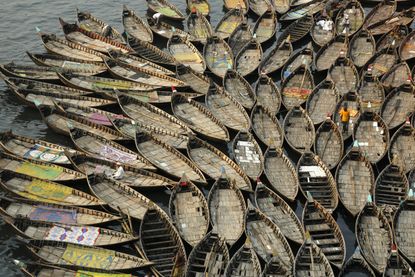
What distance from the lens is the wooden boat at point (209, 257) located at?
3111 centimetres

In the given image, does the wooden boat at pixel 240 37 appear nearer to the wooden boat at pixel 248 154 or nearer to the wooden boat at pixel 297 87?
the wooden boat at pixel 297 87

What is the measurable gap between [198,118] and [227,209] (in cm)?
1099

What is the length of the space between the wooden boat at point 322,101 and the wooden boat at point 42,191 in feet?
62.1

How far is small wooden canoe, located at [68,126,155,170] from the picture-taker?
40281 millimetres

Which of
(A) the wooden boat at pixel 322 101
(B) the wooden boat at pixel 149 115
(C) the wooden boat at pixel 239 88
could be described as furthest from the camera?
(C) the wooden boat at pixel 239 88

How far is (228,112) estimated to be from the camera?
45.2 metres

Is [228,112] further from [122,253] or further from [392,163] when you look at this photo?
[122,253]

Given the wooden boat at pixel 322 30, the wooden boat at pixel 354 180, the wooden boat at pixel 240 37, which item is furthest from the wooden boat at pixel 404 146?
the wooden boat at pixel 240 37

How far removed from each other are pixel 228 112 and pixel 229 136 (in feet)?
10.5

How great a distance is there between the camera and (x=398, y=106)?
44344mm

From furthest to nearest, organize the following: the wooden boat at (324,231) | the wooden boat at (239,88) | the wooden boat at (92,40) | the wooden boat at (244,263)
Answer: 1. the wooden boat at (92,40)
2. the wooden boat at (239,88)
3. the wooden boat at (324,231)
4. the wooden boat at (244,263)

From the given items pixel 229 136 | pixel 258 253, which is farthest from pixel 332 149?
pixel 258 253

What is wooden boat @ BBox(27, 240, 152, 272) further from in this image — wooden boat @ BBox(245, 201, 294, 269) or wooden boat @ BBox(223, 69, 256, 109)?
wooden boat @ BBox(223, 69, 256, 109)

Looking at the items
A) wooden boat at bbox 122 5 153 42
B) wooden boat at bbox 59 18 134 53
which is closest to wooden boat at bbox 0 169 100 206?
wooden boat at bbox 59 18 134 53
